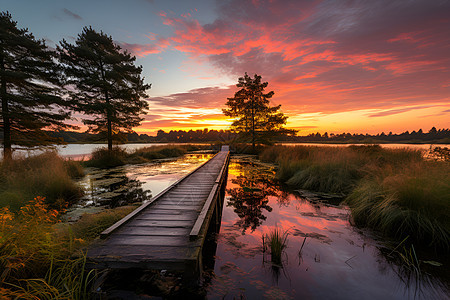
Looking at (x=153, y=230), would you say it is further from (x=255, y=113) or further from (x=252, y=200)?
(x=255, y=113)

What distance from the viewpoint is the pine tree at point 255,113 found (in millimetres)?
26594

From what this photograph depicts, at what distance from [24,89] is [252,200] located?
18.0 meters

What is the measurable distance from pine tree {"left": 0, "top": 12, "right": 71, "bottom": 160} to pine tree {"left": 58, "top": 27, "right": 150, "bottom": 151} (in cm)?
196

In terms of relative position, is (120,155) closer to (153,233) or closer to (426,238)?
(153,233)

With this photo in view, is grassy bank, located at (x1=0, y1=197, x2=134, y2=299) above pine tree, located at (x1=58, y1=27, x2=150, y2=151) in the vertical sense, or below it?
below

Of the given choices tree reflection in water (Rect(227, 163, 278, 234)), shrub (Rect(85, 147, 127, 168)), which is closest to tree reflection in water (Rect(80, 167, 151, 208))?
tree reflection in water (Rect(227, 163, 278, 234))

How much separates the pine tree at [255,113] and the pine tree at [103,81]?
44.8 feet

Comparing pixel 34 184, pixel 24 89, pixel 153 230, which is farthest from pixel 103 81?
pixel 153 230

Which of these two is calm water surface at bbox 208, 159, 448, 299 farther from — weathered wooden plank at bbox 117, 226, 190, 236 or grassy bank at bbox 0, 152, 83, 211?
grassy bank at bbox 0, 152, 83, 211

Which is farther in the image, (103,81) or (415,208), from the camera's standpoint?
(103,81)

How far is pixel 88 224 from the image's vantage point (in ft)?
15.1

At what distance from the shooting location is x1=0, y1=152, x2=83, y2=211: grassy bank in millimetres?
5992

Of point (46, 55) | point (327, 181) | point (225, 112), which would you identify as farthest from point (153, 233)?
point (225, 112)

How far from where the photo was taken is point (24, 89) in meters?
13.4
